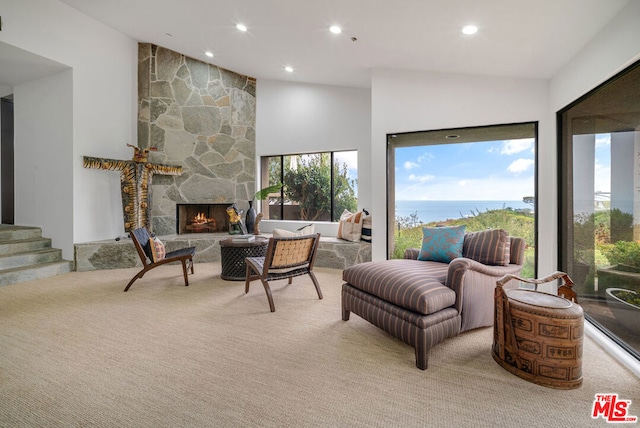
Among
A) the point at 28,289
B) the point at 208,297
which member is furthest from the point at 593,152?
the point at 28,289

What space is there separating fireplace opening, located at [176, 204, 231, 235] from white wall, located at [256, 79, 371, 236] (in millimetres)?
870

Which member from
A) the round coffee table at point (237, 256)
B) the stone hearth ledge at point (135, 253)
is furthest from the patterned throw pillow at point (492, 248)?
the round coffee table at point (237, 256)

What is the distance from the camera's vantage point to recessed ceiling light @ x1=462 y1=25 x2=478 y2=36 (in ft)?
10.1

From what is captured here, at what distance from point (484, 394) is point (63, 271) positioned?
18.7 feet

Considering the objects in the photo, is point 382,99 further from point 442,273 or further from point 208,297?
point 208,297

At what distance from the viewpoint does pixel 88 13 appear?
487 cm

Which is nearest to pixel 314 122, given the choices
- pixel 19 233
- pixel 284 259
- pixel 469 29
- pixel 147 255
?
pixel 469 29

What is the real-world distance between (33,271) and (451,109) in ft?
20.3

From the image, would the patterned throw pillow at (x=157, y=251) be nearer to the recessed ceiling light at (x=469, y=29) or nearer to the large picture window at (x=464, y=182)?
the large picture window at (x=464, y=182)

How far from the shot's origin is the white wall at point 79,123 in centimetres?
469

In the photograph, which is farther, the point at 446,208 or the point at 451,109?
the point at 446,208

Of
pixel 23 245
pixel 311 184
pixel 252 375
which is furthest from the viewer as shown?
pixel 311 184

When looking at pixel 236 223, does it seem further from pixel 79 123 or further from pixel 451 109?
pixel 451 109

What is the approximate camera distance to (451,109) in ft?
14.2
